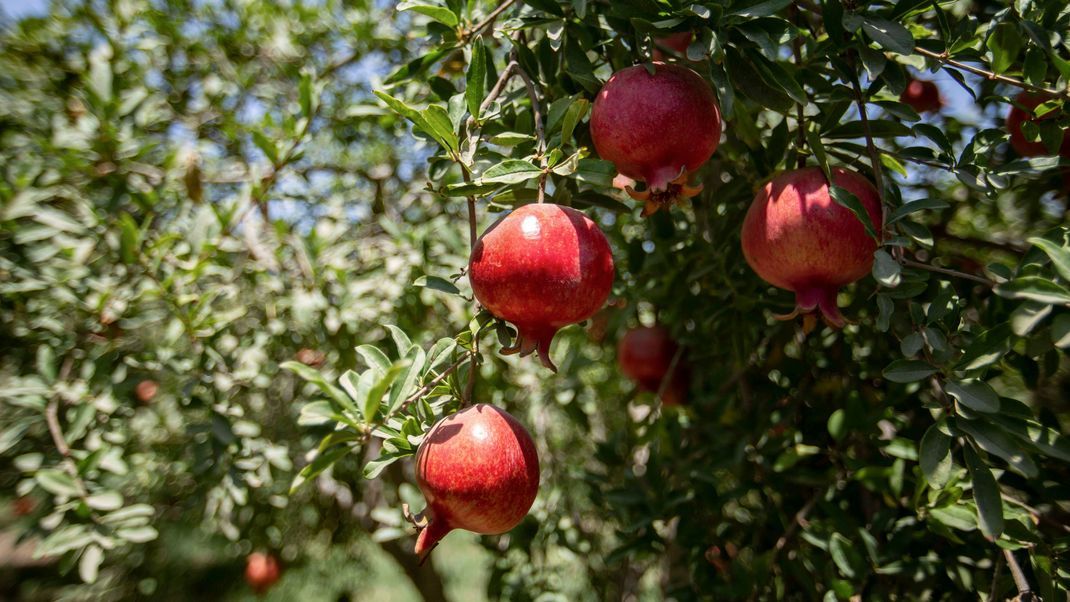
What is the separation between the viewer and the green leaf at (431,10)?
2.70 ft

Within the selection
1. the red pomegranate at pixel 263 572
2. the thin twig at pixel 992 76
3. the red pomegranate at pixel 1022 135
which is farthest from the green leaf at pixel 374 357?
the red pomegranate at pixel 263 572

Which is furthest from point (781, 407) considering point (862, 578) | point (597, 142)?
point (597, 142)

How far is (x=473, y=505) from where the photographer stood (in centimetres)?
69

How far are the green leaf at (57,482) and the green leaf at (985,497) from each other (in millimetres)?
1471

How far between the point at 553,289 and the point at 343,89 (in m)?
2.14

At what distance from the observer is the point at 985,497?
70 cm

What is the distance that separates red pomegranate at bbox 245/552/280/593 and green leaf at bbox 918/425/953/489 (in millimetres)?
2377

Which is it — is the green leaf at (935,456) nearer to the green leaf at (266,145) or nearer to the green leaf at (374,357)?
the green leaf at (374,357)

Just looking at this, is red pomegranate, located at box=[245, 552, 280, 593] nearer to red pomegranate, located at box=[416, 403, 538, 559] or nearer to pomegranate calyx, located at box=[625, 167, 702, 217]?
red pomegranate, located at box=[416, 403, 538, 559]

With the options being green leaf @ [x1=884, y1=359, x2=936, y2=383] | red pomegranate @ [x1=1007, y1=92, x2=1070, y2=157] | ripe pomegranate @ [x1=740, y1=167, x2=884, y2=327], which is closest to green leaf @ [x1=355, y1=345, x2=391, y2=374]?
ripe pomegranate @ [x1=740, y1=167, x2=884, y2=327]

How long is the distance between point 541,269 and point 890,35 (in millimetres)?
490

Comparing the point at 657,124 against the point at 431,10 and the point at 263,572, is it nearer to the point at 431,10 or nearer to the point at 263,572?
the point at 431,10

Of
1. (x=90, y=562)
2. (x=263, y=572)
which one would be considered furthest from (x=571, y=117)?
(x=263, y=572)

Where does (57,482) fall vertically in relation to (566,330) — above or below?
above
